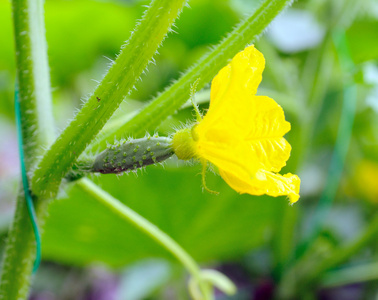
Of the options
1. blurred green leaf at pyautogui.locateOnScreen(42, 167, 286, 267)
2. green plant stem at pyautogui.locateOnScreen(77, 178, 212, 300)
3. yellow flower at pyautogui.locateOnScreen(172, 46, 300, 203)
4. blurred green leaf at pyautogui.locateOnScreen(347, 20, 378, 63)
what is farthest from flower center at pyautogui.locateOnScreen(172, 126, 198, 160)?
blurred green leaf at pyautogui.locateOnScreen(347, 20, 378, 63)

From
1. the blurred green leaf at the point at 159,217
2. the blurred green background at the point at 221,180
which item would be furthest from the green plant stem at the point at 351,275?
the blurred green leaf at the point at 159,217

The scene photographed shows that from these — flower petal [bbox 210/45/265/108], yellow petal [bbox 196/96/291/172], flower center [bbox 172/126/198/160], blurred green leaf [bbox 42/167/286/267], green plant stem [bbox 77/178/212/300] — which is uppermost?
flower petal [bbox 210/45/265/108]

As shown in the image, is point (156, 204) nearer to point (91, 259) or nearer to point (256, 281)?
point (91, 259)

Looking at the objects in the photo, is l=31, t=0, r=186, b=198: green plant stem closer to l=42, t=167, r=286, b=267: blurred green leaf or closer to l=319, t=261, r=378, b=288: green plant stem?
l=42, t=167, r=286, b=267: blurred green leaf

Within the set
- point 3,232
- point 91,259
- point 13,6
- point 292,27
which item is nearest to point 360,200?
point 292,27

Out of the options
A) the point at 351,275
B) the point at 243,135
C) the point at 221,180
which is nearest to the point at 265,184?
the point at 243,135

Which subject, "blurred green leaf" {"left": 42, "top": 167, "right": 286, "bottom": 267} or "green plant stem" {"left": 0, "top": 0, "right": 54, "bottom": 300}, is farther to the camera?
"blurred green leaf" {"left": 42, "top": 167, "right": 286, "bottom": 267}

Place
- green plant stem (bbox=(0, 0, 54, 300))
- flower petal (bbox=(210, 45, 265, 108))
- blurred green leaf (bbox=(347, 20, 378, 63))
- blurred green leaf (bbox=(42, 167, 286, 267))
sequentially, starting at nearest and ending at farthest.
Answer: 1. flower petal (bbox=(210, 45, 265, 108))
2. green plant stem (bbox=(0, 0, 54, 300))
3. blurred green leaf (bbox=(42, 167, 286, 267))
4. blurred green leaf (bbox=(347, 20, 378, 63))

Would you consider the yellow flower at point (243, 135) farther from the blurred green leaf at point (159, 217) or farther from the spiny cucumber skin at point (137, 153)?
the blurred green leaf at point (159, 217)
